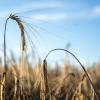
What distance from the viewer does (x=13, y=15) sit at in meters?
2.37

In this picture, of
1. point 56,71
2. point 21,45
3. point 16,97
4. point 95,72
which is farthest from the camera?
point 56,71

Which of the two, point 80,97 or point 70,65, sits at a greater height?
point 70,65

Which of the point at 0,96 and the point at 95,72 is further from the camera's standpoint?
the point at 95,72

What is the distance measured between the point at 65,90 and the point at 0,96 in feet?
6.49

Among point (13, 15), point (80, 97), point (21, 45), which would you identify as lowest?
point (80, 97)

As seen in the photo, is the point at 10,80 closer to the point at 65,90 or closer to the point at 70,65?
the point at 65,90

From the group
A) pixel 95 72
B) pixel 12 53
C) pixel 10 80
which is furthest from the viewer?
pixel 95 72

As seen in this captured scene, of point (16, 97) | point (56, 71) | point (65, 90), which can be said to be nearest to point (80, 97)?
point (16, 97)

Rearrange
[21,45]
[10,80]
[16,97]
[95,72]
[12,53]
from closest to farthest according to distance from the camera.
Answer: [21,45] < [16,97] < [10,80] < [12,53] < [95,72]

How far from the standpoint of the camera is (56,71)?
7742mm

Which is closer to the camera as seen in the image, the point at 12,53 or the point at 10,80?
the point at 10,80

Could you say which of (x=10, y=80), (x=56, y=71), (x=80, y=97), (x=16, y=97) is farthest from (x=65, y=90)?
(x=56, y=71)

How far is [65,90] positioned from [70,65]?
215cm

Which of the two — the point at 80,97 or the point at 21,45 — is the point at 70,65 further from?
the point at 21,45
